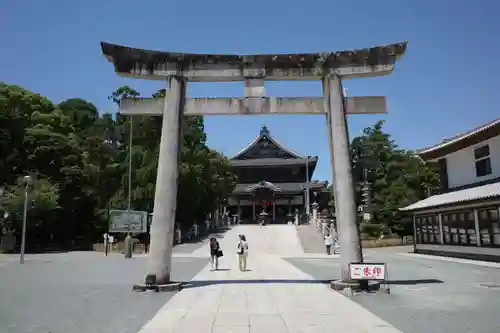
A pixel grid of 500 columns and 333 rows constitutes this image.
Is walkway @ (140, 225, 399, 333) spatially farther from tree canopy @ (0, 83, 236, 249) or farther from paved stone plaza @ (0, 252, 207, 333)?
tree canopy @ (0, 83, 236, 249)

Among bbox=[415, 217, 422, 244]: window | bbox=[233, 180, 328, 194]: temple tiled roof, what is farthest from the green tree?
bbox=[415, 217, 422, 244]: window

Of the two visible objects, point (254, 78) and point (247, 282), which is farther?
point (247, 282)

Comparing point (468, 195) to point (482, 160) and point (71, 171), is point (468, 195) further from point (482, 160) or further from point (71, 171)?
point (71, 171)

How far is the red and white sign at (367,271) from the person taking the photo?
1058 cm

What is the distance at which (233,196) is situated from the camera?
57594 mm

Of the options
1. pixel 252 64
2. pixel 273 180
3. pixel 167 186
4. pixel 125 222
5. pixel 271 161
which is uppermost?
pixel 271 161

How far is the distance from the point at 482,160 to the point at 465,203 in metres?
3.64

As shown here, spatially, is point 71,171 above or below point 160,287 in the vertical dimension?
above

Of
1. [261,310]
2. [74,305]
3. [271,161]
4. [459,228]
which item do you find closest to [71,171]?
[271,161]

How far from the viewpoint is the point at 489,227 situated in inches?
831

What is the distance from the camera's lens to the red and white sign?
10.6 m

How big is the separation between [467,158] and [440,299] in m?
18.5

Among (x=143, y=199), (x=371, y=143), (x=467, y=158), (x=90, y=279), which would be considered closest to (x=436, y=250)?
(x=467, y=158)

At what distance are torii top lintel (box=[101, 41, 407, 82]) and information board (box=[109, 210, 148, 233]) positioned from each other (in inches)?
757
